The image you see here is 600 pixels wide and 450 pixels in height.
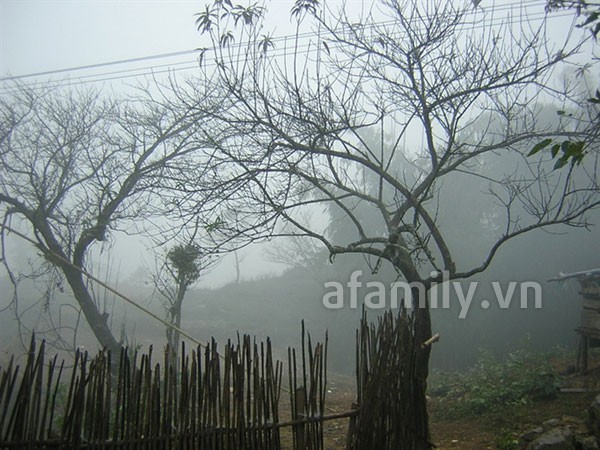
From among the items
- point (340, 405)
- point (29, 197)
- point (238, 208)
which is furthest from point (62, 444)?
point (29, 197)

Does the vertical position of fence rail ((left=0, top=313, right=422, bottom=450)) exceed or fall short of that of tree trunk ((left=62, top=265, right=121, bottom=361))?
it falls short

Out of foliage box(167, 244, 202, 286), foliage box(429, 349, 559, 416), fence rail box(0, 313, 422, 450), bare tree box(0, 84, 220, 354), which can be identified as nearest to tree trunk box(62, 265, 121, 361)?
bare tree box(0, 84, 220, 354)

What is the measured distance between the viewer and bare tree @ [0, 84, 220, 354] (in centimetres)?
645

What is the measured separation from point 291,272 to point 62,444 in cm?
1283

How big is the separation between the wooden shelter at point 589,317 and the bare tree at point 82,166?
5.35 metres

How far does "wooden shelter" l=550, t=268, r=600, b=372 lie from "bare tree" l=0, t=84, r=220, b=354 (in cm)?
535

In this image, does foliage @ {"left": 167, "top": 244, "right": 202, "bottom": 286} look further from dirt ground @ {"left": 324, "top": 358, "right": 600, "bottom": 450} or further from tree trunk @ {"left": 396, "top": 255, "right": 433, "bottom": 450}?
tree trunk @ {"left": 396, "top": 255, "right": 433, "bottom": 450}

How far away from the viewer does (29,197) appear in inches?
264

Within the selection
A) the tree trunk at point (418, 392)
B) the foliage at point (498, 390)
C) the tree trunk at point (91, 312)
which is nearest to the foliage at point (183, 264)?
the tree trunk at point (91, 312)

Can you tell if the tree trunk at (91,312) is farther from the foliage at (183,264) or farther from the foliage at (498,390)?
the foliage at (498,390)

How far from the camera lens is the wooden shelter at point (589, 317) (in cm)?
550

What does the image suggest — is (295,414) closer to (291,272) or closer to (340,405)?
(340,405)

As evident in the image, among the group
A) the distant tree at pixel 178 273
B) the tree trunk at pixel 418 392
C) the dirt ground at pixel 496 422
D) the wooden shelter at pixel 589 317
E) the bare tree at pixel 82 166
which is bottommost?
the dirt ground at pixel 496 422

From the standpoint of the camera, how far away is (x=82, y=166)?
276 inches
